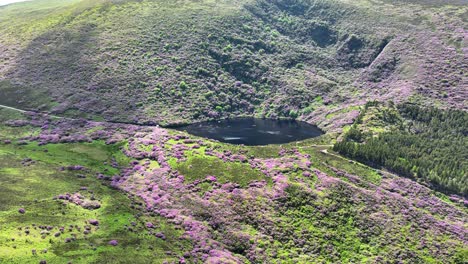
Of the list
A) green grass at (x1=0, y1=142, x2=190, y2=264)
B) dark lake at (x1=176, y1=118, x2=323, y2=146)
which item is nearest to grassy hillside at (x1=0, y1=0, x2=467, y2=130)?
dark lake at (x1=176, y1=118, x2=323, y2=146)

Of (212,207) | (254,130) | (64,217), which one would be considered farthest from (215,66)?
(64,217)

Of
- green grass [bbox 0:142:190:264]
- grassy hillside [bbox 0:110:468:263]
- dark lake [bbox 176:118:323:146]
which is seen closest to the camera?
green grass [bbox 0:142:190:264]

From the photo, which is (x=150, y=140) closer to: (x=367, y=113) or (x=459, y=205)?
(x=367, y=113)

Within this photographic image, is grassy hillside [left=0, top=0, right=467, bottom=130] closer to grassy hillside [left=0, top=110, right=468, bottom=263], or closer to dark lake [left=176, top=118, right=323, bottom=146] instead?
dark lake [left=176, top=118, right=323, bottom=146]

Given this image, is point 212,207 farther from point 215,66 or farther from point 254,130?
point 215,66

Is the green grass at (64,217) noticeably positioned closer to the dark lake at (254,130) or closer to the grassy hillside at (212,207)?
the grassy hillside at (212,207)

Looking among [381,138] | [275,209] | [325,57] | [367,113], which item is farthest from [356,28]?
[275,209]

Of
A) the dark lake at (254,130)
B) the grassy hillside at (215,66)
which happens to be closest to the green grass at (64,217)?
the dark lake at (254,130)
